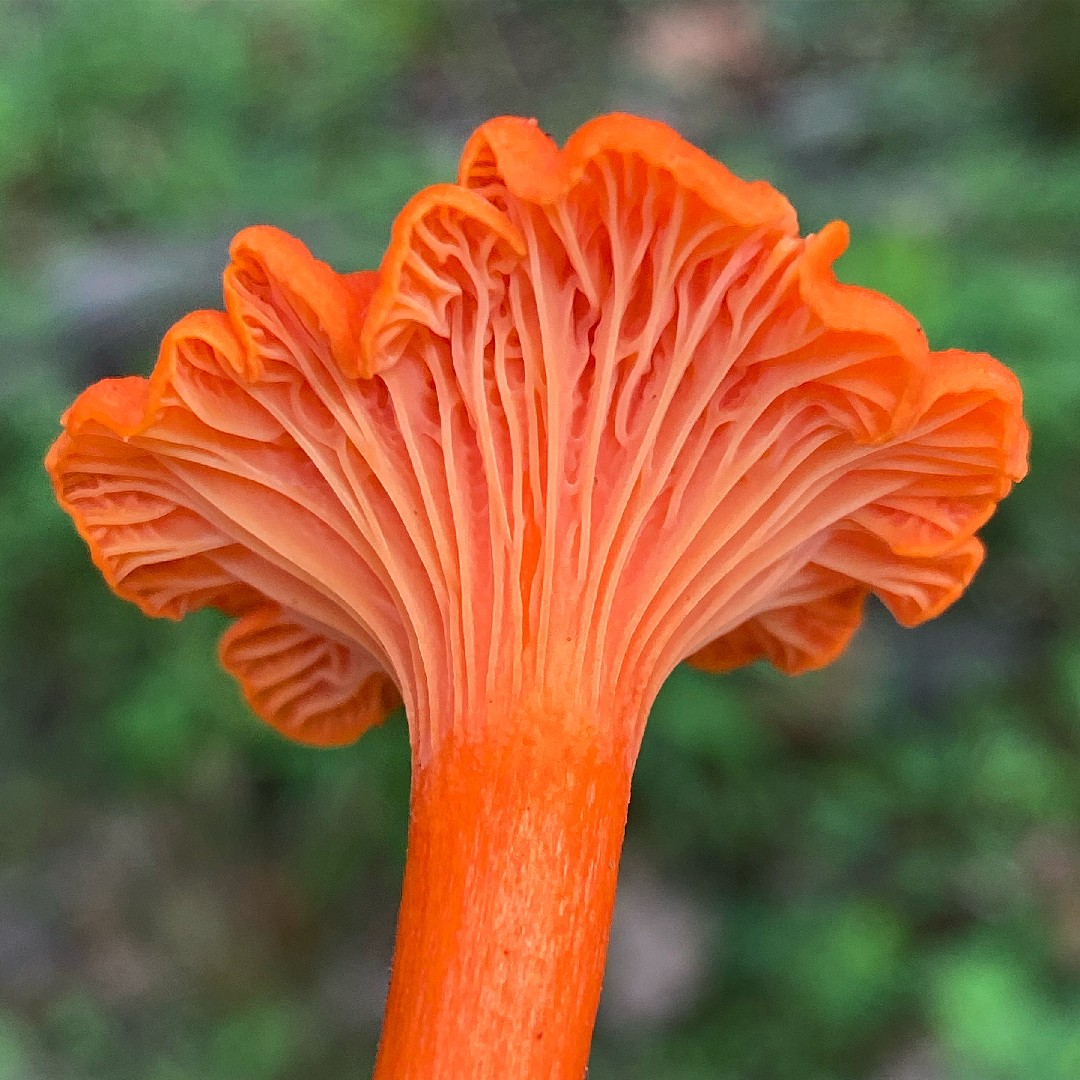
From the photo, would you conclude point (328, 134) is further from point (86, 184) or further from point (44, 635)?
point (44, 635)

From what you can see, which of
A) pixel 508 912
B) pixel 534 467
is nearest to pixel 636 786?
pixel 508 912

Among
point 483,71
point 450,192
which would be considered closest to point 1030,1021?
point 450,192

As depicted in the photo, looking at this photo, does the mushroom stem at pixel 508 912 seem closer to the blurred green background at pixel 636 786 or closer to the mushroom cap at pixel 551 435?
the mushroom cap at pixel 551 435

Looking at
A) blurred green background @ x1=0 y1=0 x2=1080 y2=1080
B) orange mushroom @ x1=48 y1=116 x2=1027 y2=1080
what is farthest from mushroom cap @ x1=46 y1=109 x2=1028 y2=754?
blurred green background @ x1=0 y1=0 x2=1080 y2=1080

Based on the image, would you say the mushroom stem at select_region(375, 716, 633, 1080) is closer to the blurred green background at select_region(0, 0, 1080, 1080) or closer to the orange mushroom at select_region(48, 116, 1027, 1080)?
the orange mushroom at select_region(48, 116, 1027, 1080)

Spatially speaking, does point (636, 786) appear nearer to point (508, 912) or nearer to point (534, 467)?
point (508, 912)

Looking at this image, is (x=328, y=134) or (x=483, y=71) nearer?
(x=328, y=134)
